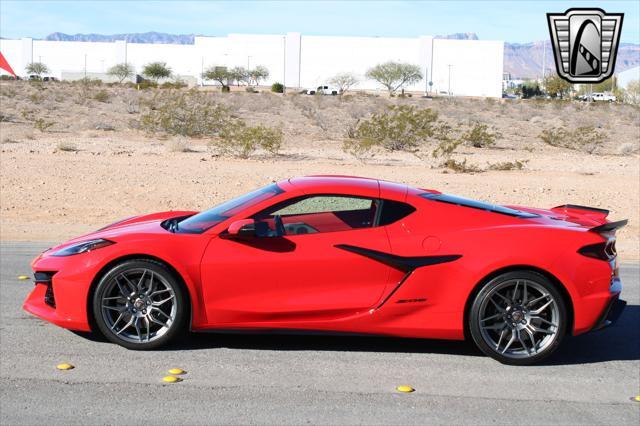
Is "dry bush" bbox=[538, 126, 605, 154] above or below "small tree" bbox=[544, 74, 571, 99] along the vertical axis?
below

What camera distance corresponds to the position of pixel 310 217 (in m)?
7.40

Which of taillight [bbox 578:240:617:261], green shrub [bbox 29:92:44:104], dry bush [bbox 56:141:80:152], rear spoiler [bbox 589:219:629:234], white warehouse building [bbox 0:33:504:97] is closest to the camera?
taillight [bbox 578:240:617:261]

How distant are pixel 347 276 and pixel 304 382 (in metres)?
0.92

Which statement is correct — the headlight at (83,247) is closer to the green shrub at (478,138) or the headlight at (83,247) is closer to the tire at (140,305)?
the tire at (140,305)

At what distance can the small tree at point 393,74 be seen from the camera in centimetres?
9975

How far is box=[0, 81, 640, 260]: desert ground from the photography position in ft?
61.2

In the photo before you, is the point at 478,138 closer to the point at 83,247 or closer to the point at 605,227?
the point at 605,227

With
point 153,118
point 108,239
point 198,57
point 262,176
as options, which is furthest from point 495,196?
point 198,57

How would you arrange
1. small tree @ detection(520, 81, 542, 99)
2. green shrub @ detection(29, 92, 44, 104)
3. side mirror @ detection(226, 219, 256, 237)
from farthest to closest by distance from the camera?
1. small tree @ detection(520, 81, 542, 99)
2. green shrub @ detection(29, 92, 44, 104)
3. side mirror @ detection(226, 219, 256, 237)

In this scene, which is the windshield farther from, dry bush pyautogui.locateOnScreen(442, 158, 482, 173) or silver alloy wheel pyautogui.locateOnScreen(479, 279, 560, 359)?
dry bush pyautogui.locateOnScreen(442, 158, 482, 173)

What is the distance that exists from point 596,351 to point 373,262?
7.25 ft

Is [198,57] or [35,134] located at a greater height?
[198,57]

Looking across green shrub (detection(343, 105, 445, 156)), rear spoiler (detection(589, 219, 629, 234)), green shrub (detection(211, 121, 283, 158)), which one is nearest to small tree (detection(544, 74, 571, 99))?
green shrub (detection(343, 105, 445, 156))

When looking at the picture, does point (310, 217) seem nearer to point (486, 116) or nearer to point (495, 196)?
point (495, 196)
